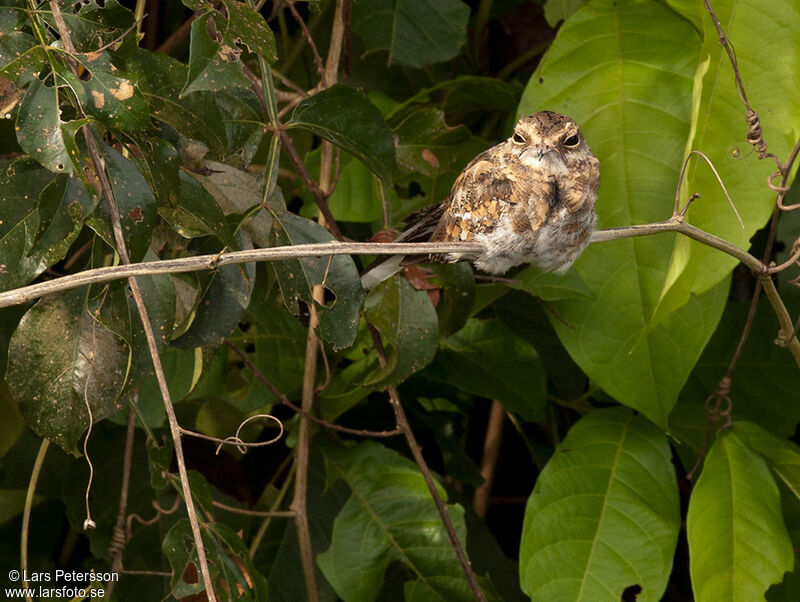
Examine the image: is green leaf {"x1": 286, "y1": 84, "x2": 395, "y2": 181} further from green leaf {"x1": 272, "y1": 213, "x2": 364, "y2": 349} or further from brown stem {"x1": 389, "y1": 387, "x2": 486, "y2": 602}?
brown stem {"x1": 389, "y1": 387, "x2": 486, "y2": 602}

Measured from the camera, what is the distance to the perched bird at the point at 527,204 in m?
1.50

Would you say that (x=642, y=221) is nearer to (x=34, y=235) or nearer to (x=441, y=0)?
(x=441, y=0)

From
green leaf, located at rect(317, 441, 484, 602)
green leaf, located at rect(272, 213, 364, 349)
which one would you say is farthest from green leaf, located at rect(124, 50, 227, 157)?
green leaf, located at rect(317, 441, 484, 602)

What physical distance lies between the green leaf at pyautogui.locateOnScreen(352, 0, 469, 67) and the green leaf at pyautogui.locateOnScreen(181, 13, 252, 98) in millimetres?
910

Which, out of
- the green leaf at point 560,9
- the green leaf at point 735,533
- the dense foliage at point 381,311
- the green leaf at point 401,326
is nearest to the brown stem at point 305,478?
the dense foliage at point 381,311

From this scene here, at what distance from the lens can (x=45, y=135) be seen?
3.34 ft

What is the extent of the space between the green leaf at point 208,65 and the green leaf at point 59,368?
377mm

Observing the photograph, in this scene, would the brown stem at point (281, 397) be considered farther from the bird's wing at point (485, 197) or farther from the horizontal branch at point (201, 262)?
the horizontal branch at point (201, 262)

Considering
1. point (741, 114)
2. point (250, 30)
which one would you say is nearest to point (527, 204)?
point (741, 114)

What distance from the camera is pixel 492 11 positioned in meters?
2.46

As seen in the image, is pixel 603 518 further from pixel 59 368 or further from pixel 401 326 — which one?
pixel 59 368

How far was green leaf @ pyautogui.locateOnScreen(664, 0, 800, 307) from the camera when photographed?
1611 mm

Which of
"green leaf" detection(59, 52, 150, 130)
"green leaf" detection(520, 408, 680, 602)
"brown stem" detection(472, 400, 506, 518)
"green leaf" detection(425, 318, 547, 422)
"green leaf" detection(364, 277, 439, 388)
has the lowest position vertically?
"brown stem" detection(472, 400, 506, 518)

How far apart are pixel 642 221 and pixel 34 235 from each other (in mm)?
1115
